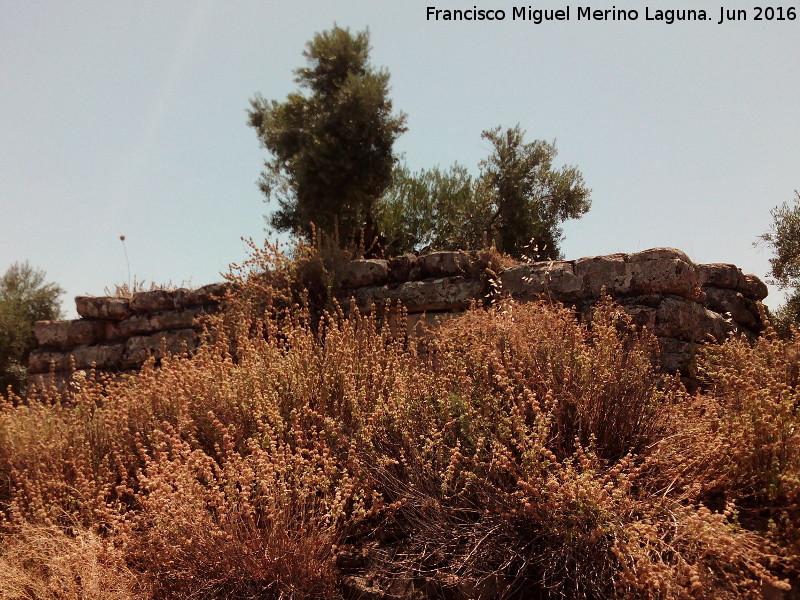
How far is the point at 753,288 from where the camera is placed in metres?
6.53

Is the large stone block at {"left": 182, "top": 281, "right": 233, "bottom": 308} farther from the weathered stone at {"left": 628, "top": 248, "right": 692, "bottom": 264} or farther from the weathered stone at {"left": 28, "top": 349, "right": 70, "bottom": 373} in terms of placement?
the weathered stone at {"left": 628, "top": 248, "right": 692, "bottom": 264}

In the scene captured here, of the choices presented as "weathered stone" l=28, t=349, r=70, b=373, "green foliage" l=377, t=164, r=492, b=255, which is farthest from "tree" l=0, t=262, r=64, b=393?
"green foliage" l=377, t=164, r=492, b=255

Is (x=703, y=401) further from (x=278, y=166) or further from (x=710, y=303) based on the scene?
(x=278, y=166)

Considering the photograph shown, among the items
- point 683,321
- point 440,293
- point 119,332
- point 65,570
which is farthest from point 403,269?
point 65,570

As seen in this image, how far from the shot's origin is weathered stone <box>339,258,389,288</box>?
22.9 ft

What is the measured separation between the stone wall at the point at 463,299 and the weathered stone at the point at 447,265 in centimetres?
1

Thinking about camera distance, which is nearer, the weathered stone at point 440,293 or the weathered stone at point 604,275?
the weathered stone at point 604,275

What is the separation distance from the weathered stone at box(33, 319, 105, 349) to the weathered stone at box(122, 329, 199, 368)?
1.83ft

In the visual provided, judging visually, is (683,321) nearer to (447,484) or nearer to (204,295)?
(447,484)

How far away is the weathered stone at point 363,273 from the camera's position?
698cm

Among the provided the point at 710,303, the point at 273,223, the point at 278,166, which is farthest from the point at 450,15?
the point at 273,223

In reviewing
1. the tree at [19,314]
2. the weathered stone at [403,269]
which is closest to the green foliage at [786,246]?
Result: the weathered stone at [403,269]

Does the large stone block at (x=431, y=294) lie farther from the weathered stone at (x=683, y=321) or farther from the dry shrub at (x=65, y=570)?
→ the dry shrub at (x=65, y=570)

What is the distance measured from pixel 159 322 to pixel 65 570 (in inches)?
189
